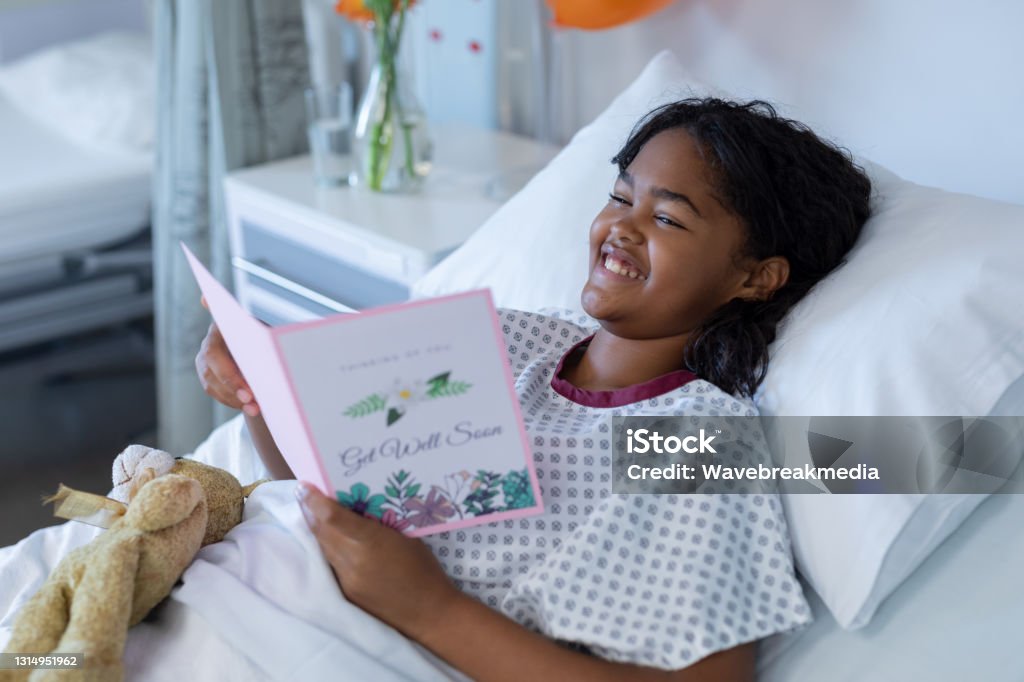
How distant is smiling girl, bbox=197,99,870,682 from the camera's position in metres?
0.92

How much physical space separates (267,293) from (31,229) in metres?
0.80

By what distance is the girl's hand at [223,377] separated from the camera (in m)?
1.08

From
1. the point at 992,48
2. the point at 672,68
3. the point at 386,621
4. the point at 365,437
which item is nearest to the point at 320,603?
the point at 386,621

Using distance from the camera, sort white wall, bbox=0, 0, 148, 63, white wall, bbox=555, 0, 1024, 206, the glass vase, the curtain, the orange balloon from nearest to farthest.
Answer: white wall, bbox=555, 0, 1024, 206
the orange balloon
the glass vase
the curtain
white wall, bbox=0, 0, 148, 63

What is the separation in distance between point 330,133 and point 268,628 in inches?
46.0

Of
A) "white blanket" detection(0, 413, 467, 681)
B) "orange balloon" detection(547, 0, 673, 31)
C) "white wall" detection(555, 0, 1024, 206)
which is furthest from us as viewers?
"orange balloon" detection(547, 0, 673, 31)

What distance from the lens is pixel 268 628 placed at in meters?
0.92

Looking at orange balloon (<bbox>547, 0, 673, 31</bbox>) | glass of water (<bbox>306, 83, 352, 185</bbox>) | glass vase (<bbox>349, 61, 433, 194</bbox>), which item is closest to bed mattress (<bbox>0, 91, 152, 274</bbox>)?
glass of water (<bbox>306, 83, 352, 185</bbox>)

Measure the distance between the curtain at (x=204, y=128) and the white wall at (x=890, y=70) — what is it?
0.74 m

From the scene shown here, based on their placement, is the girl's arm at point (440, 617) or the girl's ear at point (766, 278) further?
the girl's ear at point (766, 278)

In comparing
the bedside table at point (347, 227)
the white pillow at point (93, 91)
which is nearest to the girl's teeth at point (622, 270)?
the bedside table at point (347, 227)

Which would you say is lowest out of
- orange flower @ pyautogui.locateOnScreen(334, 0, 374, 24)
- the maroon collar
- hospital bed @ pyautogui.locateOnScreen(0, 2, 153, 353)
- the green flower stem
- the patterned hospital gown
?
hospital bed @ pyautogui.locateOnScreen(0, 2, 153, 353)

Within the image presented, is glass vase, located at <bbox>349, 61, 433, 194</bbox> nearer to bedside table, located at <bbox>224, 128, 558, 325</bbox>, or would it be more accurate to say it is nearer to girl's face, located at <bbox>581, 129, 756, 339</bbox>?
bedside table, located at <bbox>224, 128, 558, 325</bbox>

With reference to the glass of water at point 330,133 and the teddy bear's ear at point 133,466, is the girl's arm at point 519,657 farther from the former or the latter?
the glass of water at point 330,133
